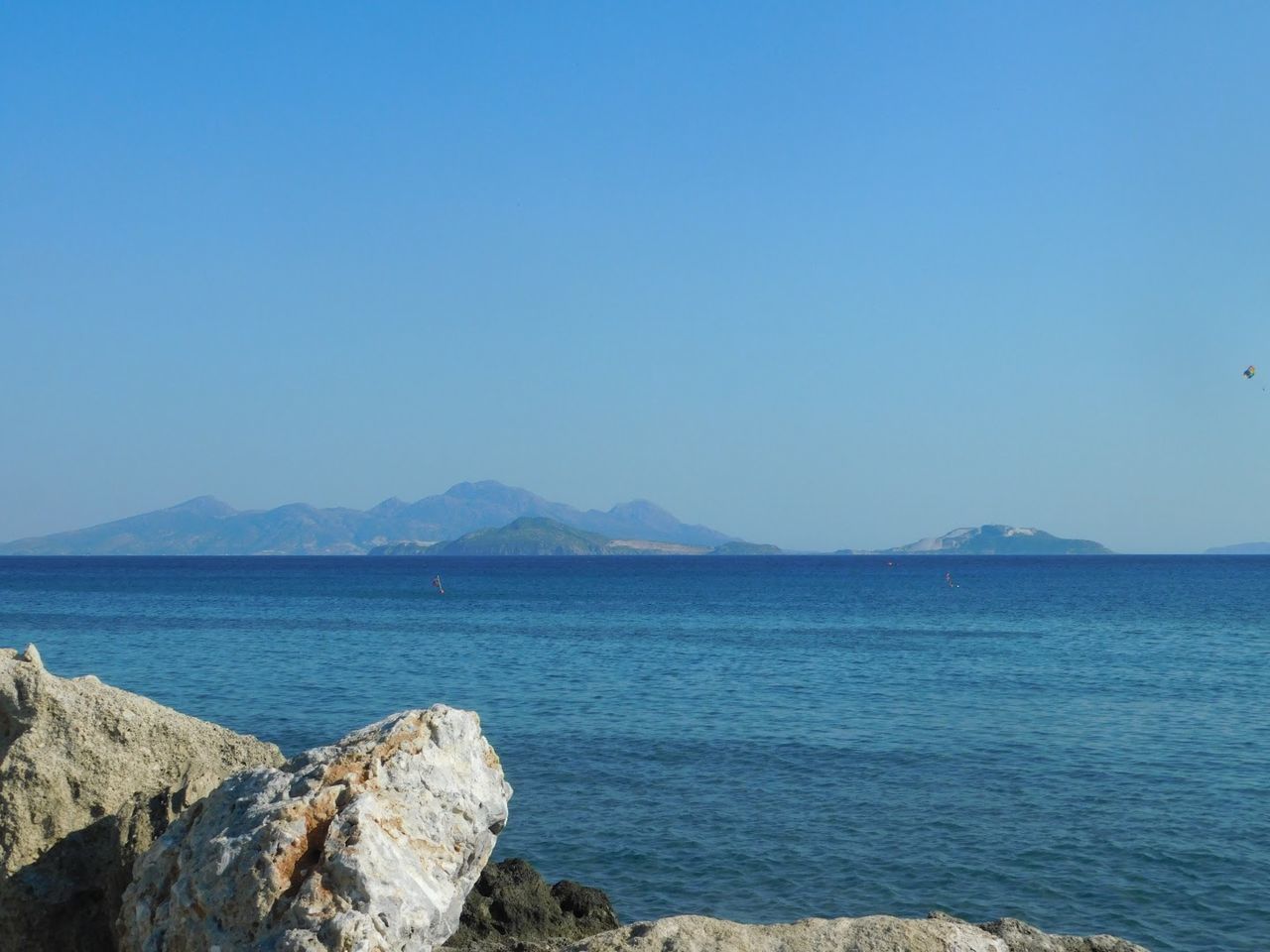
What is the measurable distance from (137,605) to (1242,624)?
6856cm

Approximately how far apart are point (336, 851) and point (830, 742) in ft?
65.1

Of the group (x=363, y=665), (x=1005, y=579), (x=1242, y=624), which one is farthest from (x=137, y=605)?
(x=1005, y=579)

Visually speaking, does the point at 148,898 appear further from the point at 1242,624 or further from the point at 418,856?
the point at 1242,624

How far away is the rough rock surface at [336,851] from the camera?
6707 mm

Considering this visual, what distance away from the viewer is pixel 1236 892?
15516mm

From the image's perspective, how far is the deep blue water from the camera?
15.9m

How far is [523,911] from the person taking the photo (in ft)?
37.8

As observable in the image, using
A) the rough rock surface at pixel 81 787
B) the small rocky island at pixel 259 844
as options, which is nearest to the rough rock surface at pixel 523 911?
the small rocky island at pixel 259 844

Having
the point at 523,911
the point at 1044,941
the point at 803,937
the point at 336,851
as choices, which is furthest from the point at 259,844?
the point at 1044,941

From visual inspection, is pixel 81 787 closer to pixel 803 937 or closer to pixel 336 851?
pixel 336 851

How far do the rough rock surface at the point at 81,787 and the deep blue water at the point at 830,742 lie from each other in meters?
6.88

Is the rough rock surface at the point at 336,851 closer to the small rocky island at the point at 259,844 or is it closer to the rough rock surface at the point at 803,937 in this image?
the small rocky island at the point at 259,844

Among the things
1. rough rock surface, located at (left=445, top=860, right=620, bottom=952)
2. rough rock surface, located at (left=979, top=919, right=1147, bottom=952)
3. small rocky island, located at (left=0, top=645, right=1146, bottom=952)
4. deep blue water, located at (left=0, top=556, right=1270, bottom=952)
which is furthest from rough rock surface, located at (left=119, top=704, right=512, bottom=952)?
deep blue water, located at (left=0, top=556, right=1270, bottom=952)

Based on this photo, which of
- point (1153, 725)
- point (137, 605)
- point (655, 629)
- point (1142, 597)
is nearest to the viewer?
point (1153, 725)
